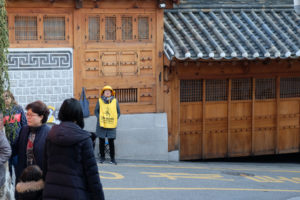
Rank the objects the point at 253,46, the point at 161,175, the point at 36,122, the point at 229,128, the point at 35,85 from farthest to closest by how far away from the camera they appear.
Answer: the point at 229,128, the point at 253,46, the point at 35,85, the point at 161,175, the point at 36,122

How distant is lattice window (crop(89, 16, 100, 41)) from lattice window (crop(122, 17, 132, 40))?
0.71 m

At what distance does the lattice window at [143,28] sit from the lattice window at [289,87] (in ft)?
15.6

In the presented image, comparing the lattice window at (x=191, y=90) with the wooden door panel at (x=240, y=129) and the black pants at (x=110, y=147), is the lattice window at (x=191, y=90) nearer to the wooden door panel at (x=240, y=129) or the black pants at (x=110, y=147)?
the wooden door panel at (x=240, y=129)

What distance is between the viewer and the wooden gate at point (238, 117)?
1434 cm

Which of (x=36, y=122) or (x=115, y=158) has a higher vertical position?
(x=36, y=122)

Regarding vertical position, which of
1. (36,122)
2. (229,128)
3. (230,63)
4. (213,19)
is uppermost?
(213,19)

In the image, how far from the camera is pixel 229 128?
14.7 m

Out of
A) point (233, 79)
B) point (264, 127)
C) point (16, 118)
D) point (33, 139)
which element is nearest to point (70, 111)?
point (33, 139)

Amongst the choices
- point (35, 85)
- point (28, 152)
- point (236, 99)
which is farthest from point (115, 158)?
point (28, 152)

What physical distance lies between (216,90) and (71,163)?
9.84 metres

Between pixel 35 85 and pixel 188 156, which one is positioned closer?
pixel 35 85

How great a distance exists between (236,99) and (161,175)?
452 centimetres

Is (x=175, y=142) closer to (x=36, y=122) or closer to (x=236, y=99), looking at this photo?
(x=236, y=99)

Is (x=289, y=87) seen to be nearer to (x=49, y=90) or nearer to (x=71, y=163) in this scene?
(x=49, y=90)
